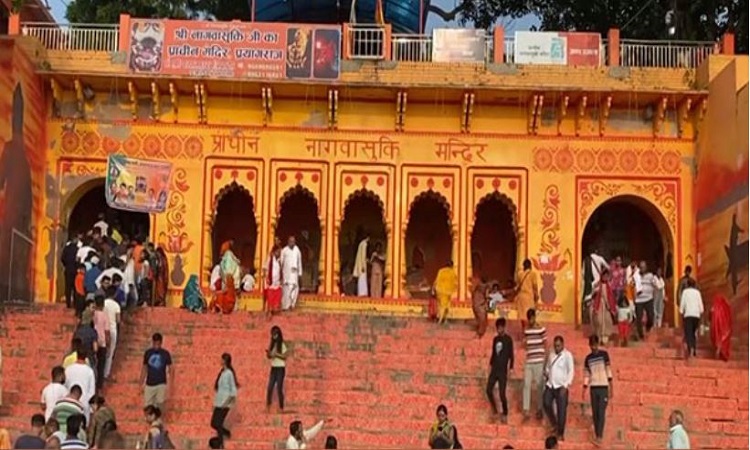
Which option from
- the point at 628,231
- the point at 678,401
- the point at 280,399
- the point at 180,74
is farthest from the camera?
the point at 628,231

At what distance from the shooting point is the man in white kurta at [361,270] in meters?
22.5

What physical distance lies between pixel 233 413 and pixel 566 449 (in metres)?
4.03

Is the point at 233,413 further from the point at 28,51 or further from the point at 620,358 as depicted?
the point at 28,51

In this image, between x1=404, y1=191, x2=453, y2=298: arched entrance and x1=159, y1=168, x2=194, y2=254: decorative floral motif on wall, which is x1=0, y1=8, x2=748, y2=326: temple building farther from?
x1=404, y1=191, x2=453, y2=298: arched entrance

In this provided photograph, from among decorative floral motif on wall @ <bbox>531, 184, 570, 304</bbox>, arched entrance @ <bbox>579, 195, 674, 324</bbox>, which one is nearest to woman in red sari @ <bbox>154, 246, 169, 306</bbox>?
decorative floral motif on wall @ <bbox>531, 184, 570, 304</bbox>

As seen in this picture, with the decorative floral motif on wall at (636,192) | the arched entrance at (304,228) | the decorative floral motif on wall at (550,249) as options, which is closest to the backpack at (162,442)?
the decorative floral motif on wall at (550,249)

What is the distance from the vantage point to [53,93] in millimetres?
22469

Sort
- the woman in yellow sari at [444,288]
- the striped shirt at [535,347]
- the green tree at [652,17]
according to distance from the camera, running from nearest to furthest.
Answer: the striped shirt at [535,347] → the woman in yellow sari at [444,288] → the green tree at [652,17]

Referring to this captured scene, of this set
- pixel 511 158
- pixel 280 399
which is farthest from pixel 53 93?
pixel 280 399

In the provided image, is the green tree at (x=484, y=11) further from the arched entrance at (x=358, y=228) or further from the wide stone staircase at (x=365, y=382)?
the wide stone staircase at (x=365, y=382)

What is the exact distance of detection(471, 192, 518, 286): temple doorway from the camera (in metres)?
24.2

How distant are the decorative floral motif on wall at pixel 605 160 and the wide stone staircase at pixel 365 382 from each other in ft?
15.2

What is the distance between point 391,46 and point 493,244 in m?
4.49

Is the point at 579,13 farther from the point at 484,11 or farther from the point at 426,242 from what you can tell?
the point at 426,242
